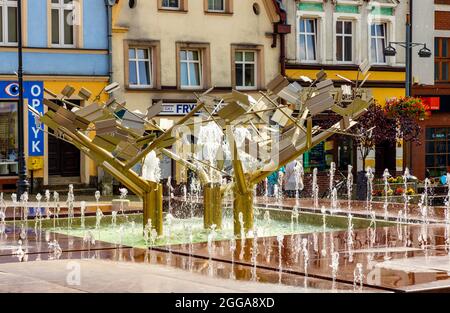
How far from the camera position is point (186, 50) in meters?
36.4

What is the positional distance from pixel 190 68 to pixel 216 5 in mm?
2278

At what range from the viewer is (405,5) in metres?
40.5

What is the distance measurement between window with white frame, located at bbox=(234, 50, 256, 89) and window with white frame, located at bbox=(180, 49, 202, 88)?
1372 mm

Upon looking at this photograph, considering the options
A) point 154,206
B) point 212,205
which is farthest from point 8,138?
point 154,206

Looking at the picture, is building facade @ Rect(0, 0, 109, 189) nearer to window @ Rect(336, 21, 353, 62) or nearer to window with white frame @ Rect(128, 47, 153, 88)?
window with white frame @ Rect(128, 47, 153, 88)

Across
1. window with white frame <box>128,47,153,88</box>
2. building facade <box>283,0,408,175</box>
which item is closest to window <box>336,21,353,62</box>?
building facade <box>283,0,408,175</box>

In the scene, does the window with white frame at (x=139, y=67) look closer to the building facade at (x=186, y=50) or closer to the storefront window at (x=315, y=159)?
the building facade at (x=186, y=50)

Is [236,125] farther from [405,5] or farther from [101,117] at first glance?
[405,5]

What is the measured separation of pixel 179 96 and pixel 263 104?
15557 millimetres

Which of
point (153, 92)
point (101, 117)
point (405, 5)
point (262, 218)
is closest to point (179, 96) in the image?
point (153, 92)

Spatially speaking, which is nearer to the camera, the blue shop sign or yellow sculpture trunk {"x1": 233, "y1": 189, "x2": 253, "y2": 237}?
yellow sculpture trunk {"x1": 233, "y1": 189, "x2": 253, "y2": 237}

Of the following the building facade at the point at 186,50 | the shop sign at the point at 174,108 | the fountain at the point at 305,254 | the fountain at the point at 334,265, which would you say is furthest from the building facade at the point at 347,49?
the fountain at the point at 334,265

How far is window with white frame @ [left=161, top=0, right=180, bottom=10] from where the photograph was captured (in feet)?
117

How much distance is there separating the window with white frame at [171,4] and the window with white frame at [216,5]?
3.94 feet
